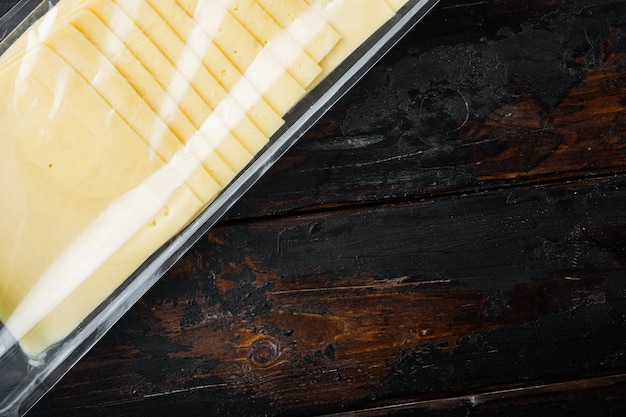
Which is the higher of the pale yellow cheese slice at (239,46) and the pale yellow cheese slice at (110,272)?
the pale yellow cheese slice at (239,46)

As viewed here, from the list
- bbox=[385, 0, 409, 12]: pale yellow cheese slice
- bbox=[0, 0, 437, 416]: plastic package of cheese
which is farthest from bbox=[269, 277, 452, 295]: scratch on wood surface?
bbox=[385, 0, 409, 12]: pale yellow cheese slice

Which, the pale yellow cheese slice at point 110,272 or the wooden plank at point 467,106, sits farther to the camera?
the wooden plank at point 467,106

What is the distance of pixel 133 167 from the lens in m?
0.92

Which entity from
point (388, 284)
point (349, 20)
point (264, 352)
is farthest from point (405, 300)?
point (349, 20)

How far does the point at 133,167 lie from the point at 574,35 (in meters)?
0.85

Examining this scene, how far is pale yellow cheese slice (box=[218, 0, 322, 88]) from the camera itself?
0.95 m

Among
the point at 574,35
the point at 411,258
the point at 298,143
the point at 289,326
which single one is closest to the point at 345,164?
the point at 298,143

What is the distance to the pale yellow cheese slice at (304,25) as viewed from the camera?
958 millimetres

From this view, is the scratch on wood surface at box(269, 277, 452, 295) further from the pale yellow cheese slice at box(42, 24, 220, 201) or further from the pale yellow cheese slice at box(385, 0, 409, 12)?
the pale yellow cheese slice at box(385, 0, 409, 12)

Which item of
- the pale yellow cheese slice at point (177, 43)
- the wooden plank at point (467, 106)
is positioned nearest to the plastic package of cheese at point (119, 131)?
the pale yellow cheese slice at point (177, 43)

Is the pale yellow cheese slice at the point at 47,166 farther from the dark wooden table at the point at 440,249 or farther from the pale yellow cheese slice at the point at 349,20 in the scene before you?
the pale yellow cheese slice at the point at 349,20

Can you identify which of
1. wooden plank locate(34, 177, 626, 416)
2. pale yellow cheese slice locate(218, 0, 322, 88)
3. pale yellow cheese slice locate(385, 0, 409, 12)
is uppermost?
pale yellow cheese slice locate(218, 0, 322, 88)

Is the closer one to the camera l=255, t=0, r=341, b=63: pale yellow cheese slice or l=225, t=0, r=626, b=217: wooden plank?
l=255, t=0, r=341, b=63: pale yellow cheese slice

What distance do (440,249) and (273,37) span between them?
50cm
